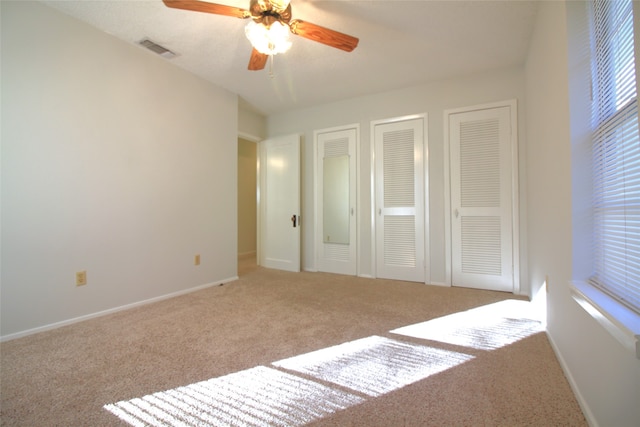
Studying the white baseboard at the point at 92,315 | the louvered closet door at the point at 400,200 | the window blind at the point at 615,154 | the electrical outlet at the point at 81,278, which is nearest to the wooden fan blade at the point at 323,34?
the window blind at the point at 615,154

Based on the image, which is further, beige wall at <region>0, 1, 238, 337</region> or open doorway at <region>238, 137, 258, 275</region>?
open doorway at <region>238, 137, 258, 275</region>

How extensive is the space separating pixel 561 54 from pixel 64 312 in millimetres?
3784

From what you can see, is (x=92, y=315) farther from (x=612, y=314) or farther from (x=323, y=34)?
(x=612, y=314)

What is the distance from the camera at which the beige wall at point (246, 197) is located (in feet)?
18.1

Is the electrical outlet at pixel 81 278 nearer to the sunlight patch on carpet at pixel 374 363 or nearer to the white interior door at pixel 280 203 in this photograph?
the sunlight patch on carpet at pixel 374 363

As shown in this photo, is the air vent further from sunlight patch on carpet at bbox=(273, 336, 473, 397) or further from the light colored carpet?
sunlight patch on carpet at bbox=(273, 336, 473, 397)

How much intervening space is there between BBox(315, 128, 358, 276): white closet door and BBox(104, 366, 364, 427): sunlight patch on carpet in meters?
2.56

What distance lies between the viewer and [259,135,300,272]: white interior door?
4.19 meters

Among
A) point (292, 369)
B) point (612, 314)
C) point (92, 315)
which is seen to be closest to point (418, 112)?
point (612, 314)

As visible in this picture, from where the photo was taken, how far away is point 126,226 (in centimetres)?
258

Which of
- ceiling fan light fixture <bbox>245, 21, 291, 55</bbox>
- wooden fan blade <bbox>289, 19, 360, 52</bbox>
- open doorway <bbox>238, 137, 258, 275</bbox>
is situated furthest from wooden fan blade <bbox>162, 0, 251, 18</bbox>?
open doorway <bbox>238, 137, 258, 275</bbox>

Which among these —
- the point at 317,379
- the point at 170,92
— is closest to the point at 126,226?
the point at 170,92

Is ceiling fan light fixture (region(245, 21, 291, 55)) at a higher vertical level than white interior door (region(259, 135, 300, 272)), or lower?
higher

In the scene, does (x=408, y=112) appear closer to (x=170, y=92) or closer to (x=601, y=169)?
(x=601, y=169)
